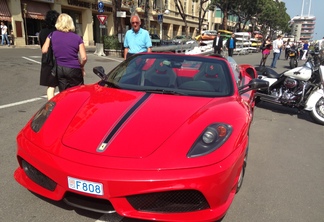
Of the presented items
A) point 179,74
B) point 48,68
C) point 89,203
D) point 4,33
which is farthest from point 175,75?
point 4,33

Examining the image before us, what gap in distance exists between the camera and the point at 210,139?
2.20m

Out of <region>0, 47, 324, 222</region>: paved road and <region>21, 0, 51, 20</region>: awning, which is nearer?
<region>0, 47, 324, 222</region>: paved road

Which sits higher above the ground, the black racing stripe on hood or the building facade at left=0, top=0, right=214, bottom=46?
the building facade at left=0, top=0, right=214, bottom=46

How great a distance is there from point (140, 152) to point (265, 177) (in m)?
1.84

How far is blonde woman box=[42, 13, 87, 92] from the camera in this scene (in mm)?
4008

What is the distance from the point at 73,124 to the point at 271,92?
5147mm

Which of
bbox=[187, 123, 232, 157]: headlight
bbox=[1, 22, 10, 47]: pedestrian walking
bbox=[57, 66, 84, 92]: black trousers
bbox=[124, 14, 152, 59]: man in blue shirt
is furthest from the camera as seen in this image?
bbox=[1, 22, 10, 47]: pedestrian walking

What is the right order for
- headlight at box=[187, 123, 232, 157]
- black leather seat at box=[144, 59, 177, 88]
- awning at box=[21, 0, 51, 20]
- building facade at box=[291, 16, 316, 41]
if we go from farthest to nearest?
building facade at box=[291, 16, 316, 41] → awning at box=[21, 0, 51, 20] → black leather seat at box=[144, 59, 177, 88] → headlight at box=[187, 123, 232, 157]

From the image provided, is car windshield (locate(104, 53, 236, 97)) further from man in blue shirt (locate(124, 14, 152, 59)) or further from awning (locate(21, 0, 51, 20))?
awning (locate(21, 0, 51, 20))

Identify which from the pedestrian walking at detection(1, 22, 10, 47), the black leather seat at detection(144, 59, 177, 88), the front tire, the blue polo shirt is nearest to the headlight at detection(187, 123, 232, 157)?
the black leather seat at detection(144, 59, 177, 88)

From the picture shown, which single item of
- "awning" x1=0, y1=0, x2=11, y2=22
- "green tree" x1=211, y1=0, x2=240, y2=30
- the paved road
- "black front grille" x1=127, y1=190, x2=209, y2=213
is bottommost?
the paved road

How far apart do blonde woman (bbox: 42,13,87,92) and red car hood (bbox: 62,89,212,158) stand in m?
1.59

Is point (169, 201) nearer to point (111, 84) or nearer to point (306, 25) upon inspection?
point (111, 84)

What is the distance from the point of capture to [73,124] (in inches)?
94.3
